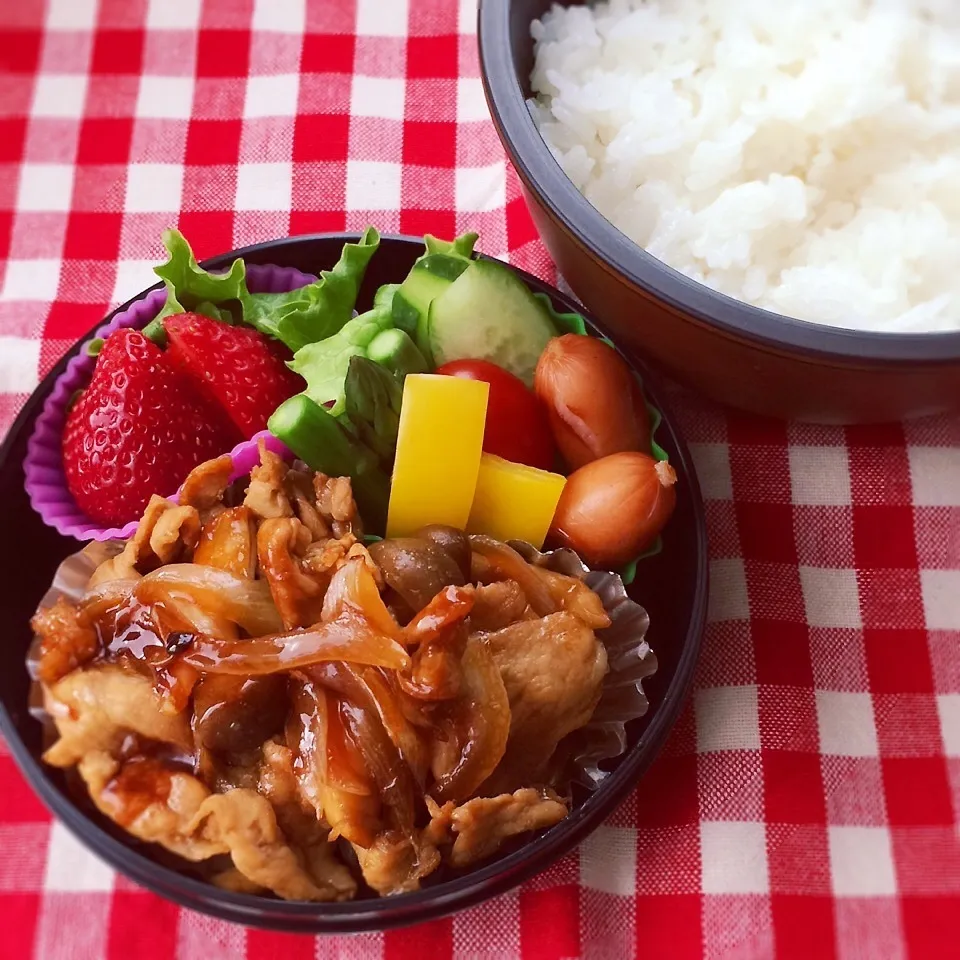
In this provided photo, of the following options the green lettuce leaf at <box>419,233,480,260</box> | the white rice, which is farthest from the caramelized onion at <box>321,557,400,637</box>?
the white rice

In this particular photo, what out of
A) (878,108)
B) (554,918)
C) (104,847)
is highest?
(878,108)

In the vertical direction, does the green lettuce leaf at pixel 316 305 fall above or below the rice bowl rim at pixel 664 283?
below

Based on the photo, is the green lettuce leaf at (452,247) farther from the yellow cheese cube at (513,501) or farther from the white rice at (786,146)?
the yellow cheese cube at (513,501)

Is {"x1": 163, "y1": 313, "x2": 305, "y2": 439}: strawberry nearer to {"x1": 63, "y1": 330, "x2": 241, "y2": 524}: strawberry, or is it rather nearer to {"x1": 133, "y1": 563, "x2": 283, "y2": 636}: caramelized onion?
{"x1": 63, "y1": 330, "x2": 241, "y2": 524}: strawberry

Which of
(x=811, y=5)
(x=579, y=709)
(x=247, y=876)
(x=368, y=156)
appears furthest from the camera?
(x=368, y=156)

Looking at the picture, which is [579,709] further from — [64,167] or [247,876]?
[64,167]

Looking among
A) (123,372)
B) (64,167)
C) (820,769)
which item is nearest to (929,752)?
(820,769)

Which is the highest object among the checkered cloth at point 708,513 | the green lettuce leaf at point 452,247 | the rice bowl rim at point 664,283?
the rice bowl rim at point 664,283

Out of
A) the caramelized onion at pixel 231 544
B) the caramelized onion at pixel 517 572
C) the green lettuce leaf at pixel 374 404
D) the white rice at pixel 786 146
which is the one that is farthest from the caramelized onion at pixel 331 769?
the white rice at pixel 786 146
